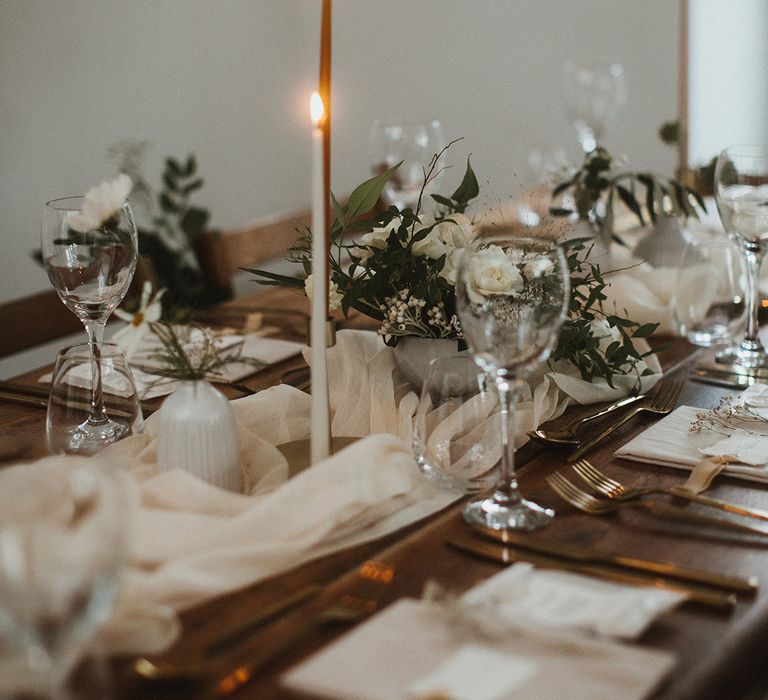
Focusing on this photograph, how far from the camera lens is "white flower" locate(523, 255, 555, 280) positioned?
3.25ft

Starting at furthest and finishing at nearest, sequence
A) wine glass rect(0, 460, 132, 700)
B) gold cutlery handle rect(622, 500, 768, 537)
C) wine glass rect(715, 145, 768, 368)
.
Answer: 1. wine glass rect(715, 145, 768, 368)
2. gold cutlery handle rect(622, 500, 768, 537)
3. wine glass rect(0, 460, 132, 700)

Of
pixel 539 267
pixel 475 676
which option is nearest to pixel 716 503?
pixel 539 267

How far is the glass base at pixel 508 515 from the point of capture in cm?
96

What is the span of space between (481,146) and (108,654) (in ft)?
13.5

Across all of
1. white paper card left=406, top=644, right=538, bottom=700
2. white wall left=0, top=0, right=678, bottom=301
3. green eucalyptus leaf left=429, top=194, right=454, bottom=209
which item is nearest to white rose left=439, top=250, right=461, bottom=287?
green eucalyptus leaf left=429, top=194, right=454, bottom=209

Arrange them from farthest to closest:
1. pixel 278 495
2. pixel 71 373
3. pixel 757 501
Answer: pixel 71 373, pixel 757 501, pixel 278 495

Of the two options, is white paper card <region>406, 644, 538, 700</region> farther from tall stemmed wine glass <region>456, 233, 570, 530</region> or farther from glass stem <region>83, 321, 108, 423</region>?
glass stem <region>83, 321, 108, 423</region>

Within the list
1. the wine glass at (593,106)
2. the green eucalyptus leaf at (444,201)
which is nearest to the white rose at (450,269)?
the green eucalyptus leaf at (444,201)

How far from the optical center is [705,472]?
1067mm

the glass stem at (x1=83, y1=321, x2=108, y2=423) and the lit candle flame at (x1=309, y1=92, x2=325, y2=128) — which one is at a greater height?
the lit candle flame at (x1=309, y1=92, x2=325, y2=128)

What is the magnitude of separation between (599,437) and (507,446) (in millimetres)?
252

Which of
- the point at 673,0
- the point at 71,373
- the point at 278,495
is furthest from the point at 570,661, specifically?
the point at 673,0

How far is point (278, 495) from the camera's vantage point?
910 mm

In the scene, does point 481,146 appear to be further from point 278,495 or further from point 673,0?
point 278,495
